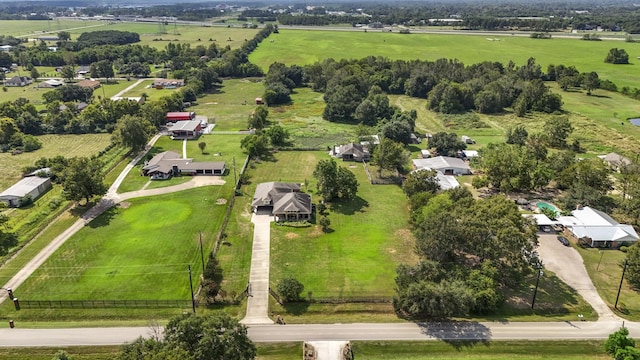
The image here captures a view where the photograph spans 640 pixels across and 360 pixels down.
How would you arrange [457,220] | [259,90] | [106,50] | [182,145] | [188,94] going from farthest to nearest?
[106,50]
[259,90]
[188,94]
[182,145]
[457,220]

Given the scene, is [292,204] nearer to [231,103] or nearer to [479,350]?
[479,350]

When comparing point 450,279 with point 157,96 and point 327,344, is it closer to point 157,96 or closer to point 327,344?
point 327,344

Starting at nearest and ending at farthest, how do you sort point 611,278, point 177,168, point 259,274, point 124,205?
point 611,278 → point 259,274 → point 124,205 → point 177,168

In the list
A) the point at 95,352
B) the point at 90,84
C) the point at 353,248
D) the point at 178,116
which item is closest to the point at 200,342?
the point at 95,352

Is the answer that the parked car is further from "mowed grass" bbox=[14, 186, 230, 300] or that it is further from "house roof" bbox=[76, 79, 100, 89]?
"house roof" bbox=[76, 79, 100, 89]

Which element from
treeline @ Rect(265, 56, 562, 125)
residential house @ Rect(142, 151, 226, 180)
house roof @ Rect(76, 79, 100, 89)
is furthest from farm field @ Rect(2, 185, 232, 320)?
house roof @ Rect(76, 79, 100, 89)

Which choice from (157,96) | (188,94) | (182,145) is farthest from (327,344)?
(157,96)
